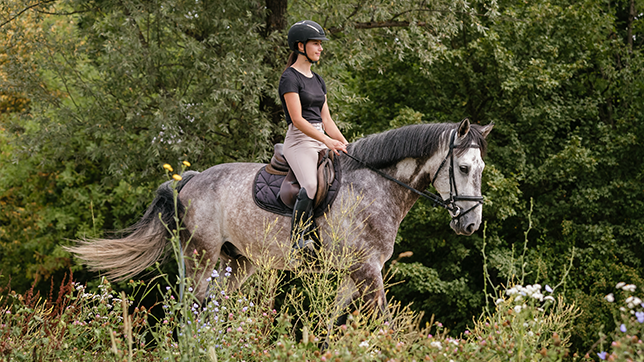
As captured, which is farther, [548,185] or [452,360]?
[548,185]

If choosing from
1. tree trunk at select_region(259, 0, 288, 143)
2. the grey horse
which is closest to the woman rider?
the grey horse

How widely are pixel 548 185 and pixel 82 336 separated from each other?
41.1 ft

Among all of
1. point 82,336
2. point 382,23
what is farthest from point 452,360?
point 382,23

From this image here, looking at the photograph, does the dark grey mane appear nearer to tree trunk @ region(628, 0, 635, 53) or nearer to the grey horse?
the grey horse

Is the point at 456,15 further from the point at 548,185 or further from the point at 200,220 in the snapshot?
the point at 200,220

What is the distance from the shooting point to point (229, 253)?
5621 mm

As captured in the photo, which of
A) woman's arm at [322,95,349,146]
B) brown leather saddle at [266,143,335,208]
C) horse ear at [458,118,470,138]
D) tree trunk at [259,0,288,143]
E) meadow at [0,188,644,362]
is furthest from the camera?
tree trunk at [259,0,288,143]

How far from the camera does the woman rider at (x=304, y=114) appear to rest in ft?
14.7

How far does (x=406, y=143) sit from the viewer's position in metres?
4.57

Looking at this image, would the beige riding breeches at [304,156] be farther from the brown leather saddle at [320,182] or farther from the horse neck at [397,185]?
the horse neck at [397,185]

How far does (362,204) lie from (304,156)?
631 mm

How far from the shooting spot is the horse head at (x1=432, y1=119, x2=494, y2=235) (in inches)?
168

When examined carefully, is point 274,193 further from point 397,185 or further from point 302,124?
point 397,185

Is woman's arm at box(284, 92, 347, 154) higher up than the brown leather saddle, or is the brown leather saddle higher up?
Result: woman's arm at box(284, 92, 347, 154)
